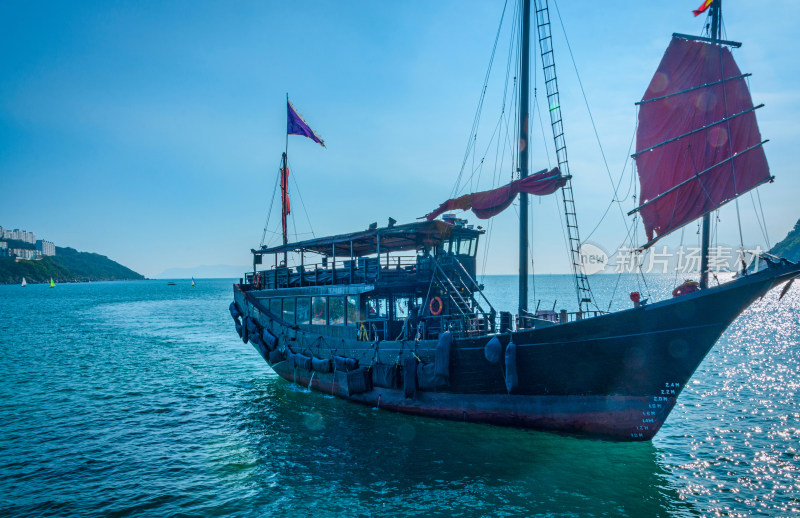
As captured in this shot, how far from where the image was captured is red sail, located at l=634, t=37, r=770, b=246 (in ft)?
50.3

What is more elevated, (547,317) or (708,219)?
(708,219)

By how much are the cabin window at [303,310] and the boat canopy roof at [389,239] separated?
2.86 meters

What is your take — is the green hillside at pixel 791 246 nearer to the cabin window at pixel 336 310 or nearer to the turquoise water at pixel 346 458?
the turquoise water at pixel 346 458

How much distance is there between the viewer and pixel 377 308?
1973cm

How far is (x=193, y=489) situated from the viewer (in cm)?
1225

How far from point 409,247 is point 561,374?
10888 millimetres

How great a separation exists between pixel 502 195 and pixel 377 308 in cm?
712

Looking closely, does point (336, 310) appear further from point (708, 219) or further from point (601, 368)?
point (708, 219)

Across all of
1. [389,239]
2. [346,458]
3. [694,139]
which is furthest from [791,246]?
[346,458]

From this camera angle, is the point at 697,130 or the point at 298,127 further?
the point at 298,127

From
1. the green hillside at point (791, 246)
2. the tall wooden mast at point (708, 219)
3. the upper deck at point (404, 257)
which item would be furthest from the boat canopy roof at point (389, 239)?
the green hillside at point (791, 246)

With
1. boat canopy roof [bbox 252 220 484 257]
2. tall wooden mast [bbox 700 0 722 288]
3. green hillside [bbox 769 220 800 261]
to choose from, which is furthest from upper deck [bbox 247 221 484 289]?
green hillside [bbox 769 220 800 261]

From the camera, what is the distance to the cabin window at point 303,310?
72.9 ft

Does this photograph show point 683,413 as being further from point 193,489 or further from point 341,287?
point 193,489
